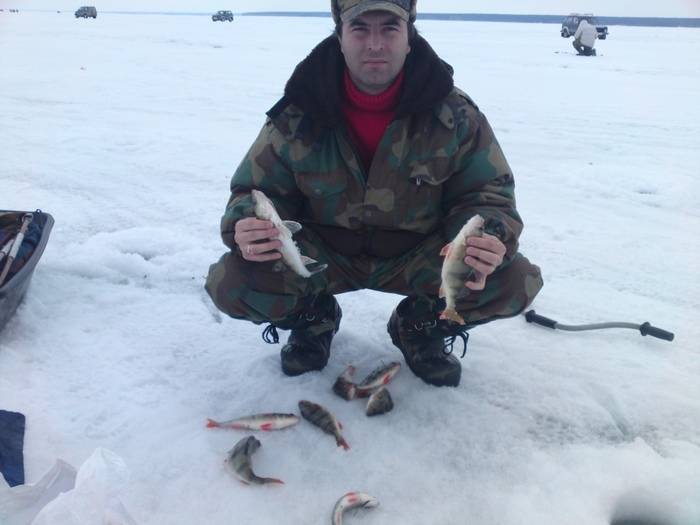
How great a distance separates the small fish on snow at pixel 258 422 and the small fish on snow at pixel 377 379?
41cm

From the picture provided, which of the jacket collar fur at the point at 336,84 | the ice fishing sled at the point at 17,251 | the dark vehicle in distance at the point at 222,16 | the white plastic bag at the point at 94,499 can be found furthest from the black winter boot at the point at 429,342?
the dark vehicle in distance at the point at 222,16

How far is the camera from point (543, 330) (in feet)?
11.2

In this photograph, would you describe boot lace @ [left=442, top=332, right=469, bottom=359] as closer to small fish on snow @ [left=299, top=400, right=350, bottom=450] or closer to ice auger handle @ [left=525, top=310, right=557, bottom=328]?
ice auger handle @ [left=525, top=310, right=557, bottom=328]

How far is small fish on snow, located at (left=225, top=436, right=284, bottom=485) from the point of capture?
91.3 inches

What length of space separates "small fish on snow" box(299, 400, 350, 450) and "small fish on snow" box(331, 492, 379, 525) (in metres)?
0.31

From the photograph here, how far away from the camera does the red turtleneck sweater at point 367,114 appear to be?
2.74m

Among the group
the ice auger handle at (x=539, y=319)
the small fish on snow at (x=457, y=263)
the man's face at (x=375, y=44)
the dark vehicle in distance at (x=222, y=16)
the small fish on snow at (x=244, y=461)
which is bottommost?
the small fish on snow at (x=244, y=461)

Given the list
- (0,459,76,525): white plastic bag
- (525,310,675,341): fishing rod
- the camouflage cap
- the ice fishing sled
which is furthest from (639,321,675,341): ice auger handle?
the ice fishing sled

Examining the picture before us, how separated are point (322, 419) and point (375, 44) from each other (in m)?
1.72

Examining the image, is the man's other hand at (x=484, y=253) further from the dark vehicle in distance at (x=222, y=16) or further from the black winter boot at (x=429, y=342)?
the dark vehicle in distance at (x=222, y=16)

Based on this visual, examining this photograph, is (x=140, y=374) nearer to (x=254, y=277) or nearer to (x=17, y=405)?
(x=17, y=405)

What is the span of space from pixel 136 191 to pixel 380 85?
3.85 metres

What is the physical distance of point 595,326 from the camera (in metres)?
3.33

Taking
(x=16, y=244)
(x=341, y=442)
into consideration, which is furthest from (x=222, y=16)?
(x=341, y=442)
